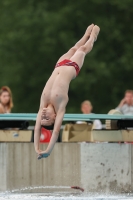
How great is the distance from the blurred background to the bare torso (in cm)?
1770

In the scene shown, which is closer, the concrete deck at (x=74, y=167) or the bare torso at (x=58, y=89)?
the bare torso at (x=58, y=89)

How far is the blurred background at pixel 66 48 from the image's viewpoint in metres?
35.0

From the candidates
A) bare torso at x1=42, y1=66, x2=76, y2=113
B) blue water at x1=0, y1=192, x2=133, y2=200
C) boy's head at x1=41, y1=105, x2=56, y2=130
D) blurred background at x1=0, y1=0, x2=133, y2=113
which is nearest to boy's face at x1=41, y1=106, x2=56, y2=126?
boy's head at x1=41, y1=105, x2=56, y2=130

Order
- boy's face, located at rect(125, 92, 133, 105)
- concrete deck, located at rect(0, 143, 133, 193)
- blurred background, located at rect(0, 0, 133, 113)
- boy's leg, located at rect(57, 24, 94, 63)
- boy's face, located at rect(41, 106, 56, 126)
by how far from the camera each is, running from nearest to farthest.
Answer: boy's face, located at rect(41, 106, 56, 126) < boy's leg, located at rect(57, 24, 94, 63) < concrete deck, located at rect(0, 143, 133, 193) < boy's face, located at rect(125, 92, 133, 105) < blurred background, located at rect(0, 0, 133, 113)

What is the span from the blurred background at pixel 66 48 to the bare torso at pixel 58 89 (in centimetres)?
1770

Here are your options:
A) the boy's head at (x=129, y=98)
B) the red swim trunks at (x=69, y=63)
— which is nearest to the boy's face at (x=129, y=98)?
the boy's head at (x=129, y=98)

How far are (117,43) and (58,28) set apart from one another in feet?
7.46

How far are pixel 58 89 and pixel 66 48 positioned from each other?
18.2 meters

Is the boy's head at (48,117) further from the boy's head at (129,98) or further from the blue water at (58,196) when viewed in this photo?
the boy's head at (129,98)

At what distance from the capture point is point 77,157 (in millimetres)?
18781

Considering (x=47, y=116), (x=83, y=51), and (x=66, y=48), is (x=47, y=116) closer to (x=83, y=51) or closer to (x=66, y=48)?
(x=83, y=51)

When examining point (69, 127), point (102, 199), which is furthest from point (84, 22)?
point (102, 199)

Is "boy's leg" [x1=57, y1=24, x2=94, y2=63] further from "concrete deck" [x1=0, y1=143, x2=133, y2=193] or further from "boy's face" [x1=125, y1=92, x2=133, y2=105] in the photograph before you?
"boy's face" [x1=125, y1=92, x2=133, y2=105]

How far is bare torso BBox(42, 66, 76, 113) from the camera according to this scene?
16547mm
